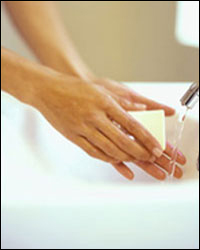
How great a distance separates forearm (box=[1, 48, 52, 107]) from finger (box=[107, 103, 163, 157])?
12cm

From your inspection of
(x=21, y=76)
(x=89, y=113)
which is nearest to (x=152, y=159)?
(x=89, y=113)

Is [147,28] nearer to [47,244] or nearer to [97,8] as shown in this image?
[97,8]

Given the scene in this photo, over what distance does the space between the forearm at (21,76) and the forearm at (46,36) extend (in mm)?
151

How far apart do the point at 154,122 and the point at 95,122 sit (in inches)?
3.7

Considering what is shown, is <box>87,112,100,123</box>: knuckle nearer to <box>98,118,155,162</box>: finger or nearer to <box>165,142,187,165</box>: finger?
<box>98,118,155,162</box>: finger

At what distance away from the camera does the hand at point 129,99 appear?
0.72 metres

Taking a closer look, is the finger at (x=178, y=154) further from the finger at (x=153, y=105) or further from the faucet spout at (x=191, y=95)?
the faucet spout at (x=191, y=95)

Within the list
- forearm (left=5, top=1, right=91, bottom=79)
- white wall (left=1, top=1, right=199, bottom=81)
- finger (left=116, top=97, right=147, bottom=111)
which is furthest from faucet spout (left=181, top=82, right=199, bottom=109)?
white wall (left=1, top=1, right=199, bottom=81)

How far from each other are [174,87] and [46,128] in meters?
0.25

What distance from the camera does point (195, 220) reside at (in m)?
0.53

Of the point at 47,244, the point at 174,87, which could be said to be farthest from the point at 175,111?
the point at 47,244

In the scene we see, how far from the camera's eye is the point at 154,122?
66 cm

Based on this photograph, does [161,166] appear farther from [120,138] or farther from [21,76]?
[21,76]

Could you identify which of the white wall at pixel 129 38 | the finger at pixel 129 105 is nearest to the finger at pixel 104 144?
the finger at pixel 129 105
